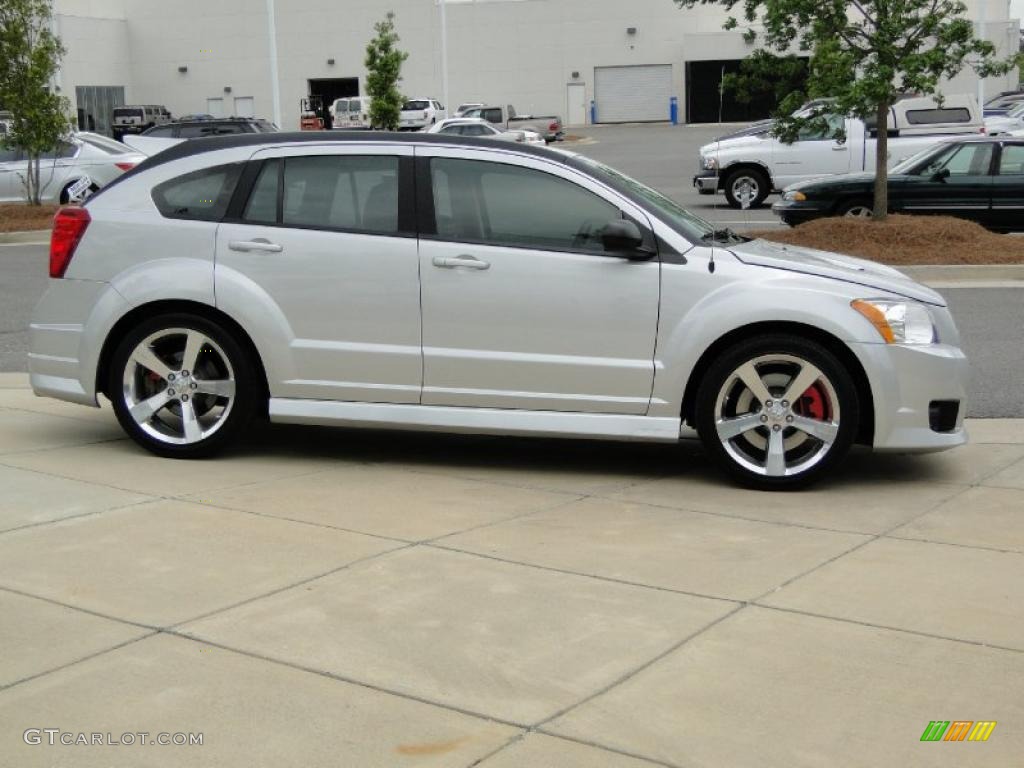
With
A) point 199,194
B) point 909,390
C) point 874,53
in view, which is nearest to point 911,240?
point 874,53

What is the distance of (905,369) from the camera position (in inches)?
272

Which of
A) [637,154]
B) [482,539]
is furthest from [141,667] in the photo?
[637,154]

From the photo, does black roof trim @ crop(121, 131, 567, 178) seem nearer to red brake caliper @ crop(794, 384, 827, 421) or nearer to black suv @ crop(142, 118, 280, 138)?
red brake caliper @ crop(794, 384, 827, 421)

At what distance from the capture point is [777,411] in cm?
698

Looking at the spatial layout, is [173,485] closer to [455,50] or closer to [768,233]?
[768,233]

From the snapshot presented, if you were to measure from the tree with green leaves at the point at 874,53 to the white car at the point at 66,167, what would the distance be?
12142 millimetres

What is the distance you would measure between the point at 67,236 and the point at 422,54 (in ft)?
233

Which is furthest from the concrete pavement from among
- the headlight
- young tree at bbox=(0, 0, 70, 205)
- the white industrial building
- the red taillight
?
the white industrial building

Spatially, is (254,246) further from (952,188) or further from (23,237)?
(23,237)

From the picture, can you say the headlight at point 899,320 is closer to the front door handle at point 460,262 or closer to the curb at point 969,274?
the front door handle at point 460,262

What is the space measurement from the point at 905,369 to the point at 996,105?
49.6 metres

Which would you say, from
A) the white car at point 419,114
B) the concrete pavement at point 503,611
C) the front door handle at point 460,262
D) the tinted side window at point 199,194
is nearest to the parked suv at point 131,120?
the white car at point 419,114

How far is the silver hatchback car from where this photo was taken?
22.9 ft

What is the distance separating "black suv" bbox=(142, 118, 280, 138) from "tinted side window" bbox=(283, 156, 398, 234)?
25.4 meters
